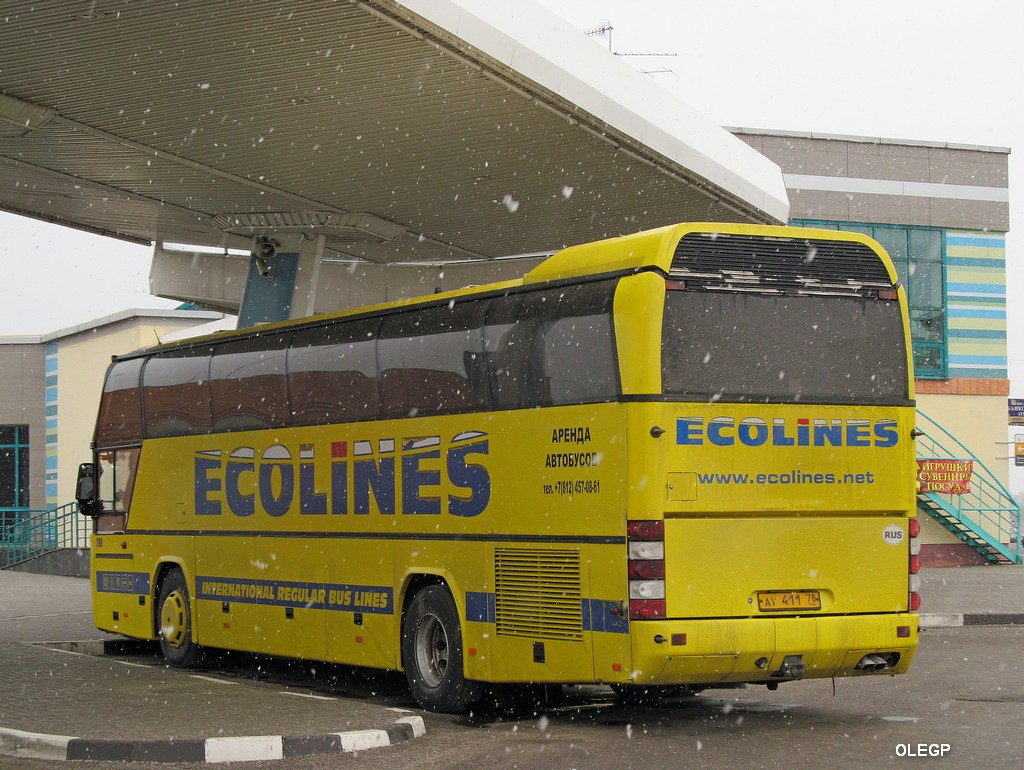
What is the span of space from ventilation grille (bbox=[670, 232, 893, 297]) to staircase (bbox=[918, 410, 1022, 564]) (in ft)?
75.2

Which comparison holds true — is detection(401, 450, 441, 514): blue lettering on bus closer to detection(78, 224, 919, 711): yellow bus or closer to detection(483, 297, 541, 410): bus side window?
detection(78, 224, 919, 711): yellow bus

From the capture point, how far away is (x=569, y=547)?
419 inches

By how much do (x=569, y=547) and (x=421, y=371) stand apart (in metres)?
2.48

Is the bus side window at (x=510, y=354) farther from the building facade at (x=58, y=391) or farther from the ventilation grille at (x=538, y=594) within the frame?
the building facade at (x=58, y=391)

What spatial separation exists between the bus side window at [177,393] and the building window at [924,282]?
21636mm

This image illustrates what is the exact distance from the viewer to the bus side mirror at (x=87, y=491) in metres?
18.1

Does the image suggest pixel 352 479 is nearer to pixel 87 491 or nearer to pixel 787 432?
pixel 787 432

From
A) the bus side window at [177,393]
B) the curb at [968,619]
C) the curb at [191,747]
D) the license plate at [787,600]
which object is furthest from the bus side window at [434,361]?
the curb at [968,619]

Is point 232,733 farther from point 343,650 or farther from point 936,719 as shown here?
point 936,719

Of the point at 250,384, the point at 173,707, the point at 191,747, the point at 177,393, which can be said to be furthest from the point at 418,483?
the point at 177,393

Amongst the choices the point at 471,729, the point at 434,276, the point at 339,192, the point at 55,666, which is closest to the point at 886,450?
the point at 471,729

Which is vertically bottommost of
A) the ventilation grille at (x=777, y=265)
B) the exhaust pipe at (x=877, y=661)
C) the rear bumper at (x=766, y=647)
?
the exhaust pipe at (x=877, y=661)

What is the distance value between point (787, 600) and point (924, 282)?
26.4 m

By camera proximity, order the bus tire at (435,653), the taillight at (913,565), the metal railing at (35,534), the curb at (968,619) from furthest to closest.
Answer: the metal railing at (35,534) → the curb at (968,619) → the bus tire at (435,653) → the taillight at (913,565)
